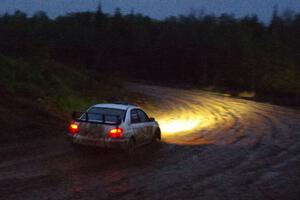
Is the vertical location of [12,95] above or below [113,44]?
below

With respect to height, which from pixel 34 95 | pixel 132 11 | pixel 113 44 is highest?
pixel 132 11

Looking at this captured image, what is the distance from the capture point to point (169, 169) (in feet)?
47.7

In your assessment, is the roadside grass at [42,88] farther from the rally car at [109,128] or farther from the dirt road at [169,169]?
the rally car at [109,128]

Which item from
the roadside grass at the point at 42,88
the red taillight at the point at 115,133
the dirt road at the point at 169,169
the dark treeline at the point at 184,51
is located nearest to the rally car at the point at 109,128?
the red taillight at the point at 115,133

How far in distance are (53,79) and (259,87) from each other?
3748 cm

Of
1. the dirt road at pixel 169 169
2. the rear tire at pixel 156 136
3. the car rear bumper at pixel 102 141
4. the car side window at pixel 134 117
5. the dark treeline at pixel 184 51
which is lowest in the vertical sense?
the dirt road at pixel 169 169

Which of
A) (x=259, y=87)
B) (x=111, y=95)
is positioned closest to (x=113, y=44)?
(x=259, y=87)

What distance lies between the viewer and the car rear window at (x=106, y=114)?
16469mm

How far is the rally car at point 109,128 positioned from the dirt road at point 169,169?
0.43 meters

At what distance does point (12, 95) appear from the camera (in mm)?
24281

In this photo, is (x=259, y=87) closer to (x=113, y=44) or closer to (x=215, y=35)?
(x=215, y=35)

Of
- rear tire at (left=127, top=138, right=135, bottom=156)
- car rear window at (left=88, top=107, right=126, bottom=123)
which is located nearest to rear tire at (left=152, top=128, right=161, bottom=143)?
rear tire at (left=127, top=138, right=135, bottom=156)

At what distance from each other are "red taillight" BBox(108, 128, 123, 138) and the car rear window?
0.37 meters

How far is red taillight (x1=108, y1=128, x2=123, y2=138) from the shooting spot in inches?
626
